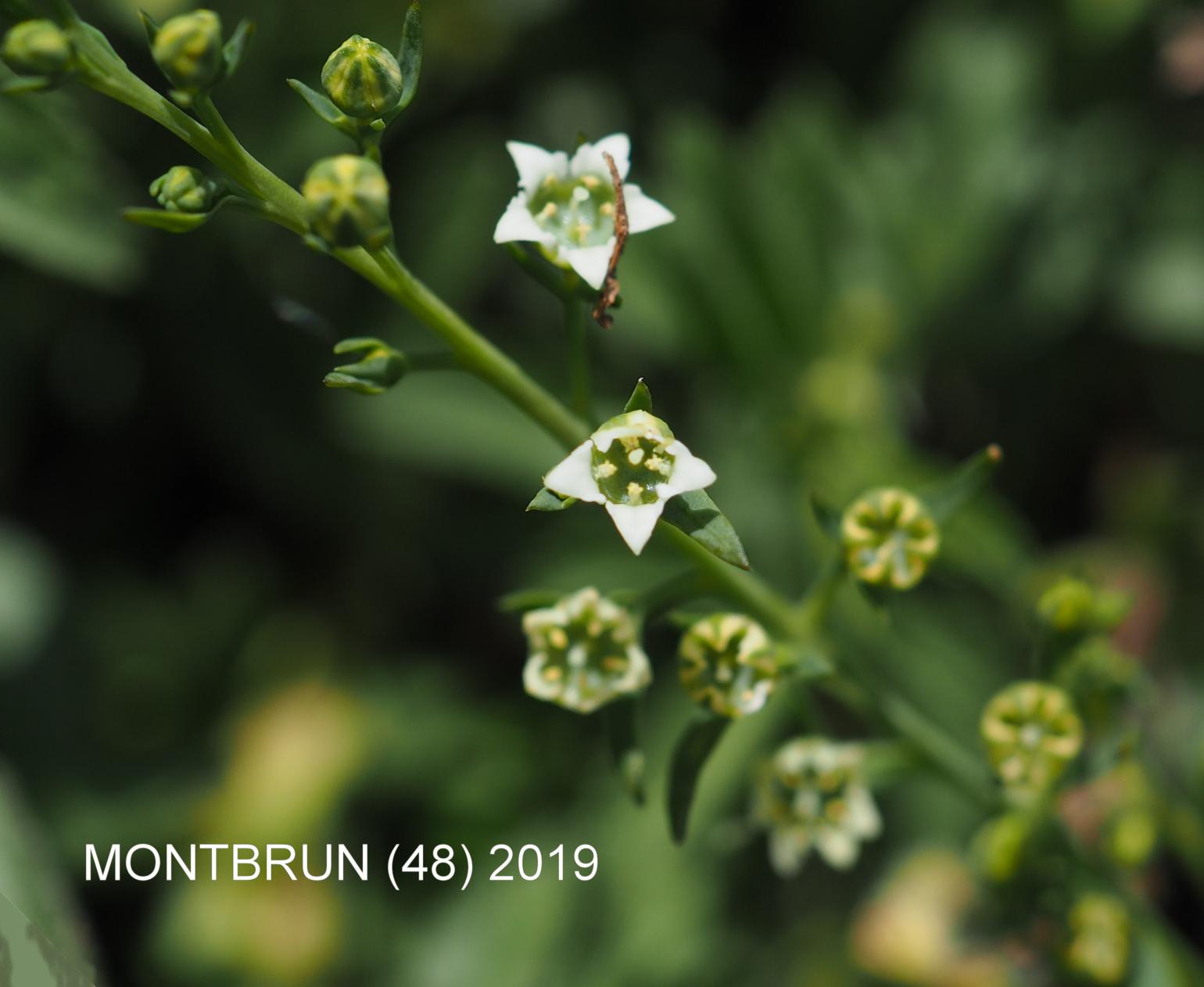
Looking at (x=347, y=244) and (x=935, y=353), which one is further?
(x=935, y=353)

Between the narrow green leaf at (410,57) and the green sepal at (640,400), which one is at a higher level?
the narrow green leaf at (410,57)

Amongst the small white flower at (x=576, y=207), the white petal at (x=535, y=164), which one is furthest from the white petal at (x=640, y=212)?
the white petal at (x=535, y=164)

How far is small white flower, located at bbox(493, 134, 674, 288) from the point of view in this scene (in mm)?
2178

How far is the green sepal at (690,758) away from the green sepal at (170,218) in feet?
3.94

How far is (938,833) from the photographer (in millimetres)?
4129

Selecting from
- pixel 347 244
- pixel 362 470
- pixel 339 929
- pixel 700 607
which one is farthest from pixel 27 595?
pixel 347 244

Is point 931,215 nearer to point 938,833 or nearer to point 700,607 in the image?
point 700,607

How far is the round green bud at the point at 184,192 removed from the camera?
1988 millimetres

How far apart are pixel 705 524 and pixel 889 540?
0.65 metres

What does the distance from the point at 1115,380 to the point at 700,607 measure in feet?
6.01

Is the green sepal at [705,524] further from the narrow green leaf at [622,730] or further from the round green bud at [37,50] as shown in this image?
the round green bud at [37,50]

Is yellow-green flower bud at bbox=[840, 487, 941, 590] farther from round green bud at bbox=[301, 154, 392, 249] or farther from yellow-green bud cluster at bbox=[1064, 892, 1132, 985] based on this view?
round green bud at bbox=[301, 154, 392, 249]

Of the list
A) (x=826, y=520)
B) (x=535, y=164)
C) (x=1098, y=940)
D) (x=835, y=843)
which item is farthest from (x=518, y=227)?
(x=1098, y=940)

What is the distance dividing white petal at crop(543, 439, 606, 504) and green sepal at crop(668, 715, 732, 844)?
1.85 feet
